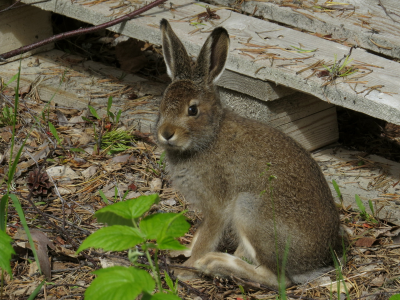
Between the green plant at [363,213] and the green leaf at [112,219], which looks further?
the green plant at [363,213]

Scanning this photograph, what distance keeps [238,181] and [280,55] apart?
1.29m

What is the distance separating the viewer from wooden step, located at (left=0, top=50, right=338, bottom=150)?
15.4 feet

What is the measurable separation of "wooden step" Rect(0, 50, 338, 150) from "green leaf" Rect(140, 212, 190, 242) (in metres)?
2.27

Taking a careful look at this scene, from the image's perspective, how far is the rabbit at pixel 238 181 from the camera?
369 centimetres

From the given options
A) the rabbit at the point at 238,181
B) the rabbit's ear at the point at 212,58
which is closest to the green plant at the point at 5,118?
the rabbit at the point at 238,181

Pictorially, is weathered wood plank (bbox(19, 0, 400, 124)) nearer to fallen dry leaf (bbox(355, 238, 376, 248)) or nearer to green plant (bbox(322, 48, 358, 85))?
green plant (bbox(322, 48, 358, 85))

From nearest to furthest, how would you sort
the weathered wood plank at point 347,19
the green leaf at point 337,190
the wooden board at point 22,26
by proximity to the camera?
1. the green leaf at point 337,190
2. the weathered wood plank at point 347,19
3. the wooden board at point 22,26

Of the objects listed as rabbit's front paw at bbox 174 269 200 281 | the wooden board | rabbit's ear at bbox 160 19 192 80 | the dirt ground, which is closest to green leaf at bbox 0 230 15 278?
the dirt ground

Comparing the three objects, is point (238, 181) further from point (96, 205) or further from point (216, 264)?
point (96, 205)

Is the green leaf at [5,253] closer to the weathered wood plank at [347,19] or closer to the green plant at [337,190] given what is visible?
the green plant at [337,190]

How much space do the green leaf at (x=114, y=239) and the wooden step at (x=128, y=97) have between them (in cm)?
248

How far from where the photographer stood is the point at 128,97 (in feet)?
18.9

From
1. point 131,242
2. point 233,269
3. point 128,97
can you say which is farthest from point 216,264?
point 128,97

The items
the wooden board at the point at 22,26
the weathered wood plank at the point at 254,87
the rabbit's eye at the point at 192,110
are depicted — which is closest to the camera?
the rabbit's eye at the point at 192,110
